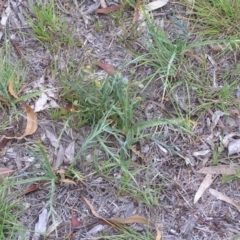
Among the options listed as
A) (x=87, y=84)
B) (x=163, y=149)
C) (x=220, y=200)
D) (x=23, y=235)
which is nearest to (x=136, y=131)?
(x=163, y=149)

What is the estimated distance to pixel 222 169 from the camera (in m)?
2.10

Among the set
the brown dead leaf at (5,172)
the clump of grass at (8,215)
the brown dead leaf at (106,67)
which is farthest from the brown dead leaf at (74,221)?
the brown dead leaf at (106,67)

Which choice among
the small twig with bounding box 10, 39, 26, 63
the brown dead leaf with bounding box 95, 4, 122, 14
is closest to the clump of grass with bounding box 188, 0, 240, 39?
the brown dead leaf with bounding box 95, 4, 122, 14

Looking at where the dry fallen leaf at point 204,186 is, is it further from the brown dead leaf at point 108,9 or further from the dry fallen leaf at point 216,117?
the brown dead leaf at point 108,9

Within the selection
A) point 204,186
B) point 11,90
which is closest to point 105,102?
point 11,90

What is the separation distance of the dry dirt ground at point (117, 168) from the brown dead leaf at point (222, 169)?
0.06 ft

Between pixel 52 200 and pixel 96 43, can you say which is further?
pixel 96 43

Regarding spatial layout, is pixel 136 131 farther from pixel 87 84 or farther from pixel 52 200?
pixel 52 200

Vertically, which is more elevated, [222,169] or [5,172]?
[5,172]

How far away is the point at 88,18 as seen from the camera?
2.40 metres

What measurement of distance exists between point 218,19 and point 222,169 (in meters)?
0.72

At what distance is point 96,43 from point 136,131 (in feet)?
1.65

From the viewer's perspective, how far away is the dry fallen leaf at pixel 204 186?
6.75ft

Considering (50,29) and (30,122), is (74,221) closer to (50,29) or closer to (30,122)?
(30,122)
